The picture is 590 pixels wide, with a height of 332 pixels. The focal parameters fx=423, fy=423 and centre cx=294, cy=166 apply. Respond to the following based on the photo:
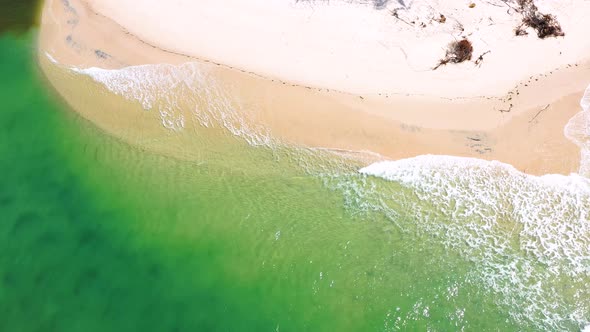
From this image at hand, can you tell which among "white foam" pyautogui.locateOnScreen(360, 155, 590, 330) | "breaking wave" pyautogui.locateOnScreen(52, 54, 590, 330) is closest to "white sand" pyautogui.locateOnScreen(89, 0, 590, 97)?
"breaking wave" pyautogui.locateOnScreen(52, 54, 590, 330)

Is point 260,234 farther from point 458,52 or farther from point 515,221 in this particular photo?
point 458,52

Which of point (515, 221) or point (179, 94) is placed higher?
point (515, 221)

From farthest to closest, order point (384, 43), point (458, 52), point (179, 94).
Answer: point (179, 94), point (384, 43), point (458, 52)

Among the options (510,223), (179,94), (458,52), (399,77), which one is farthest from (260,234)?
(458,52)

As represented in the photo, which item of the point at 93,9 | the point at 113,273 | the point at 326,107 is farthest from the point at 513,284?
the point at 93,9

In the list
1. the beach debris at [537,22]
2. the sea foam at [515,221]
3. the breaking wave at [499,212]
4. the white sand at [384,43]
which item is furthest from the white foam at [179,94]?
the beach debris at [537,22]
